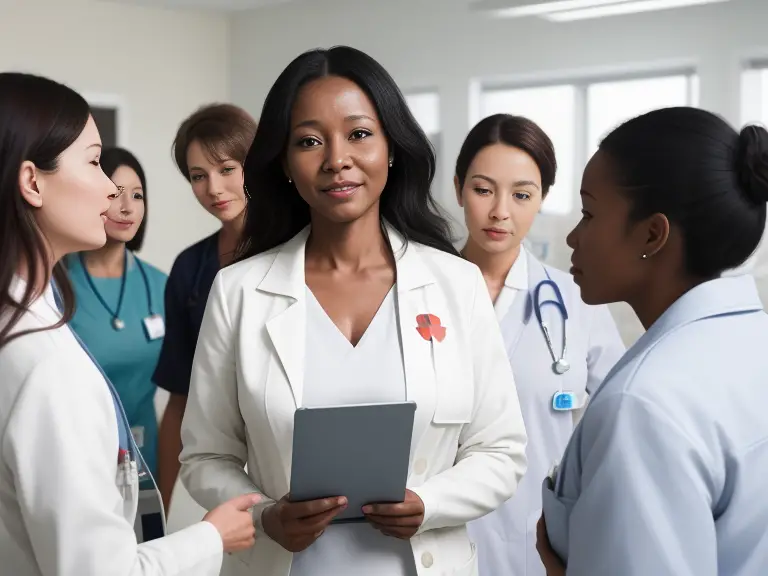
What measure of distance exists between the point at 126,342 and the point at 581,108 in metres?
3.37

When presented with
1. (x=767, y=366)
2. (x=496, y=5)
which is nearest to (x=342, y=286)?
(x=767, y=366)

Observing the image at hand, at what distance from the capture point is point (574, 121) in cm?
570

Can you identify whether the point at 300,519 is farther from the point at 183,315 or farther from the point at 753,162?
the point at 183,315

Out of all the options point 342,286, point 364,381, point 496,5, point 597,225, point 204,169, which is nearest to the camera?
point 597,225

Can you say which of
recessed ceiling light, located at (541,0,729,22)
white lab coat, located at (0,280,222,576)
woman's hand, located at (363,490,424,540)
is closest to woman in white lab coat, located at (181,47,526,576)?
woman's hand, located at (363,490,424,540)

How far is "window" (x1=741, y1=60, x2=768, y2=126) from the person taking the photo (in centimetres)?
487

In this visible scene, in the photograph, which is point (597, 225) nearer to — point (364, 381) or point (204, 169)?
point (364, 381)

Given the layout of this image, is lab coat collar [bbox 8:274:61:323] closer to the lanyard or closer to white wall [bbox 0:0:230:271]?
the lanyard

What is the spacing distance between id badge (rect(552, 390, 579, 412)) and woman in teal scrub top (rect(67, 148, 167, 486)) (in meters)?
1.47

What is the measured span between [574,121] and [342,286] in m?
4.07

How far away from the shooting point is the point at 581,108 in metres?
5.68

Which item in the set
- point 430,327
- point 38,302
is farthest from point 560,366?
point 38,302

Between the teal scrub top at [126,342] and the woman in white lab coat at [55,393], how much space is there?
1781 millimetres

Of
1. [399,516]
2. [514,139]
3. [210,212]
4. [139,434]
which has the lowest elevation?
[139,434]
